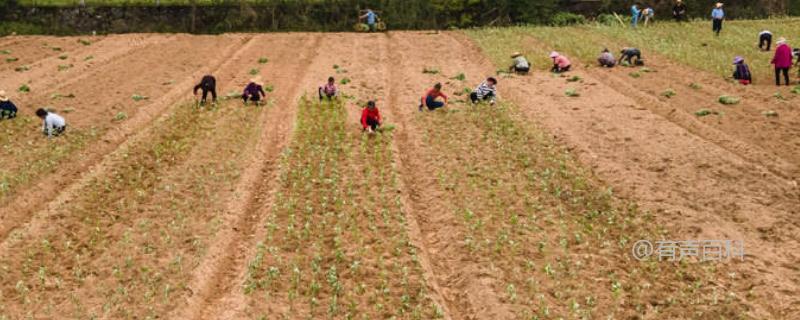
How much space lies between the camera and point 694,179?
18.2 metres

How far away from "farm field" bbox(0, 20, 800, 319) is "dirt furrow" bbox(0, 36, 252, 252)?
8 centimetres

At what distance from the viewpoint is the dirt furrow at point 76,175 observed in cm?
1686

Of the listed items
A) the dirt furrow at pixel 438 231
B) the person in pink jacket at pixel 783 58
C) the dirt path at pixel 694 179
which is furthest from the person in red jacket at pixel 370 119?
the person in pink jacket at pixel 783 58

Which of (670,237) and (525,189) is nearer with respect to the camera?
(670,237)

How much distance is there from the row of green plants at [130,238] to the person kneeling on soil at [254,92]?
4.72 m

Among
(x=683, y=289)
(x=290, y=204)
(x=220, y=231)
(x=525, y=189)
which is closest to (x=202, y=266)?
(x=220, y=231)

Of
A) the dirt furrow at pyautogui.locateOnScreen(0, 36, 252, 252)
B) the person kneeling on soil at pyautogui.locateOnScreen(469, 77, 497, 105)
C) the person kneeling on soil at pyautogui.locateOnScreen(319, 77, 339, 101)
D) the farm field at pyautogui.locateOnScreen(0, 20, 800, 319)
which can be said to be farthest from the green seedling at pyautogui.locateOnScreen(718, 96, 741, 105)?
the dirt furrow at pyautogui.locateOnScreen(0, 36, 252, 252)

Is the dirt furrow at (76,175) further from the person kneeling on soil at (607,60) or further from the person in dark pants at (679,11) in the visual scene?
the person in dark pants at (679,11)

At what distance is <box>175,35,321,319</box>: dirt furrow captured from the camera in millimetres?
13305

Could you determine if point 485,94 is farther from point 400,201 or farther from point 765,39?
point 765,39

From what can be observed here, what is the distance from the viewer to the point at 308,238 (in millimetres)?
15719

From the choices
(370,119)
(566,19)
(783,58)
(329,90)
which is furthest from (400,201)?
(566,19)

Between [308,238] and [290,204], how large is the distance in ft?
6.96

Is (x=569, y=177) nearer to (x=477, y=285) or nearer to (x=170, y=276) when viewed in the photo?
(x=477, y=285)
